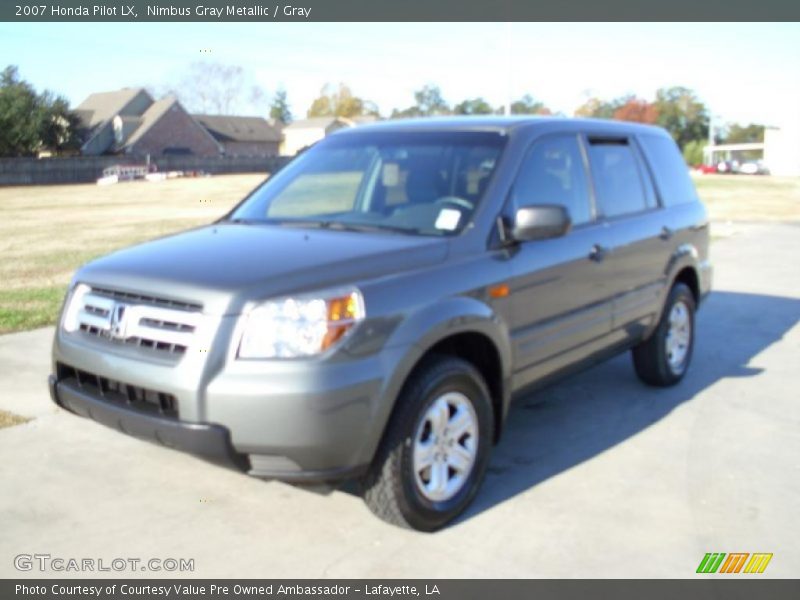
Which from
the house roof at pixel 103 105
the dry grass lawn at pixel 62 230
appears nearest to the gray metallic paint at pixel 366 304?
the dry grass lawn at pixel 62 230

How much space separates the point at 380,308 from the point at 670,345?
3.50 metres

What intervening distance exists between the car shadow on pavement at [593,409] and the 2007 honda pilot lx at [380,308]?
1.63 ft

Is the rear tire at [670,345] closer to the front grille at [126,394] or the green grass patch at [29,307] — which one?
the front grille at [126,394]

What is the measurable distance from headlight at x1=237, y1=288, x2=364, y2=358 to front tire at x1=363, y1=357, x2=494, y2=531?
494 millimetres

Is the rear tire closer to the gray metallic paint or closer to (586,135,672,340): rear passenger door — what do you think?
(586,135,672,340): rear passenger door

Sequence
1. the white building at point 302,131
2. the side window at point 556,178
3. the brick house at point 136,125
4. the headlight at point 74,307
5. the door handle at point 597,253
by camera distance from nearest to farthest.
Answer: the headlight at point 74,307
the side window at point 556,178
the door handle at point 597,253
the brick house at point 136,125
the white building at point 302,131

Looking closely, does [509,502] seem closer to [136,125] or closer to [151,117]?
[151,117]

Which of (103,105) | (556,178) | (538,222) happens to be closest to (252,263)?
(538,222)

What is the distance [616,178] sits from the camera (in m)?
5.51

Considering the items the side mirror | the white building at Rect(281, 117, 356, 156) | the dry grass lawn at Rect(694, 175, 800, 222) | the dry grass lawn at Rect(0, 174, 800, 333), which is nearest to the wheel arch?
the side mirror

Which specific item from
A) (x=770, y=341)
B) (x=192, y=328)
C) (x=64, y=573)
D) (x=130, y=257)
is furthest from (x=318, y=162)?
(x=770, y=341)

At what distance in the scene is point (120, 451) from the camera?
16.0 ft

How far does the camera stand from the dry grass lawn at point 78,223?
953 centimetres

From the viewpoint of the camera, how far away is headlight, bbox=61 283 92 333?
395 cm
